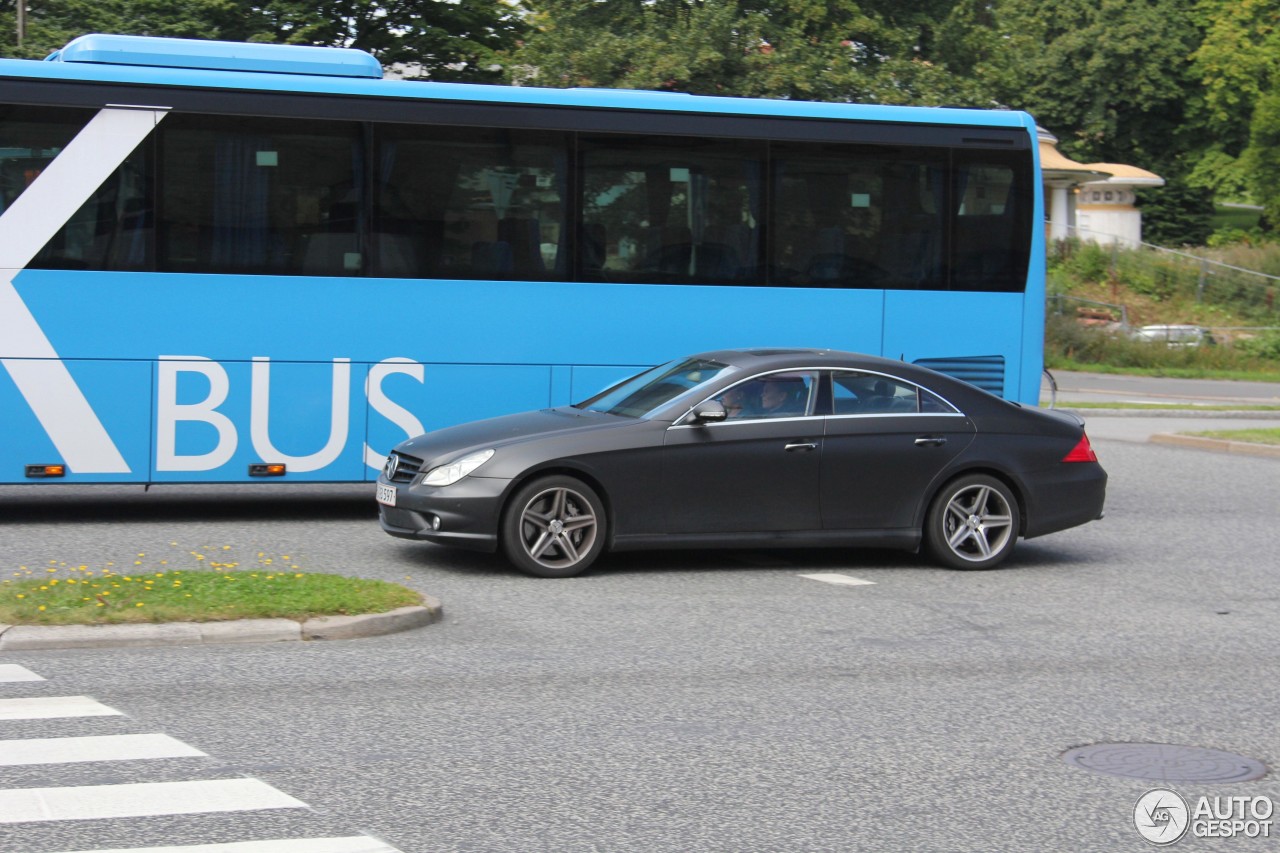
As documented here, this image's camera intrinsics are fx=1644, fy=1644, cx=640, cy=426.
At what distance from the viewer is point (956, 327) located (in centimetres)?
1462

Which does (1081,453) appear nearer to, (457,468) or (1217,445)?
(457,468)

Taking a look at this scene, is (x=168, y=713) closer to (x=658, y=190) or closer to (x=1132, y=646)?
(x=1132, y=646)

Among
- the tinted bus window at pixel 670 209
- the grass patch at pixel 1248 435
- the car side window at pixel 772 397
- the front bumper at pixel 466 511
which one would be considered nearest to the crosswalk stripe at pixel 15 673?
the front bumper at pixel 466 511

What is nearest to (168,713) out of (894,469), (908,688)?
(908,688)

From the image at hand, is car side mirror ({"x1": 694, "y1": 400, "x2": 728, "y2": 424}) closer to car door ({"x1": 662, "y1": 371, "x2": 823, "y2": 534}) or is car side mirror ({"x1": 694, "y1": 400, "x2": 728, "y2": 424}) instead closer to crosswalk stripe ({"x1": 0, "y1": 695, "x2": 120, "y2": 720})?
car door ({"x1": 662, "y1": 371, "x2": 823, "y2": 534})

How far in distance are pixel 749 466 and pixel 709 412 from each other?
1.53ft

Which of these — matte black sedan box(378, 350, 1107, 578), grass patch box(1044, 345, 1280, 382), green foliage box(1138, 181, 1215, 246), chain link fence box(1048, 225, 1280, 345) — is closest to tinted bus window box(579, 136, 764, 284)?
matte black sedan box(378, 350, 1107, 578)

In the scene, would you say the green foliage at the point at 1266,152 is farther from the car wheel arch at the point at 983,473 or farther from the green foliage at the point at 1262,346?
the car wheel arch at the point at 983,473

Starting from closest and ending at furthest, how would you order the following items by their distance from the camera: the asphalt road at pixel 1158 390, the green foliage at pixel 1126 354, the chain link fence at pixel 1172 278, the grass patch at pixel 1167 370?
the asphalt road at pixel 1158 390, the grass patch at pixel 1167 370, the green foliage at pixel 1126 354, the chain link fence at pixel 1172 278

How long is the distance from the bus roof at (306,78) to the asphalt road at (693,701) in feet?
11.6

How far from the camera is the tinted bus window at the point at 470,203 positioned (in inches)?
527

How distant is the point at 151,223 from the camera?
41.8 ft

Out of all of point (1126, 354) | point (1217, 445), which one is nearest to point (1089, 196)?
point (1126, 354)

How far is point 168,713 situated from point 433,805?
1.74m
